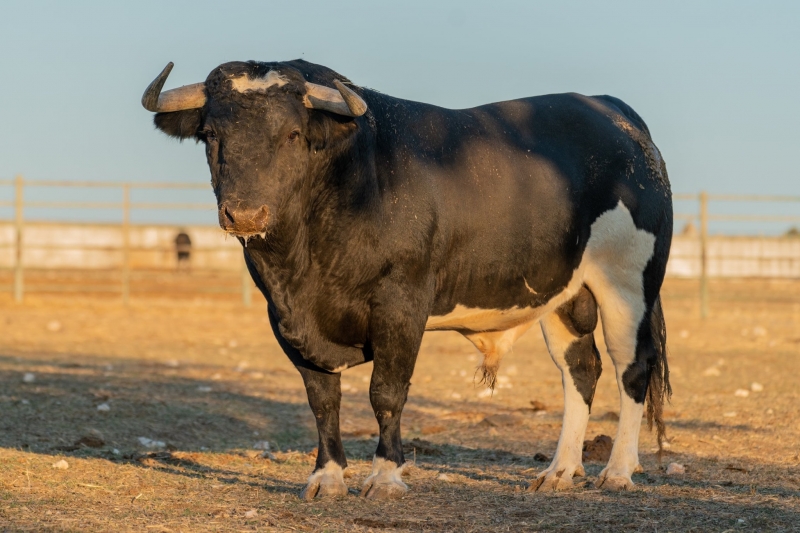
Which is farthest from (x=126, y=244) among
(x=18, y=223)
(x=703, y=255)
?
(x=703, y=255)

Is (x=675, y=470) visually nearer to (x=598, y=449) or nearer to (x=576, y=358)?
(x=598, y=449)

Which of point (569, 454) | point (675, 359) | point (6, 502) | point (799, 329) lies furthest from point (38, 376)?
point (799, 329)

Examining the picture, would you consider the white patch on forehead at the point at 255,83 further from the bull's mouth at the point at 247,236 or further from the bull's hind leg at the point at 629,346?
the bull's hind leg at the point at 629,346

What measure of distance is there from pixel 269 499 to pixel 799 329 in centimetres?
1353

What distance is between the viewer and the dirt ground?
4.99 m

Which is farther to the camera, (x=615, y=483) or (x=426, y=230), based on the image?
(x=615, y=483)

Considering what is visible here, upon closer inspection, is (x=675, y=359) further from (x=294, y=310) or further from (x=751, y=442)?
(x=294, y=310)

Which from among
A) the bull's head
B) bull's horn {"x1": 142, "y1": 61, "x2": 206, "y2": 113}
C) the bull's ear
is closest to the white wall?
the bull's ear

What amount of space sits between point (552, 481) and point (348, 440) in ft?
7.58

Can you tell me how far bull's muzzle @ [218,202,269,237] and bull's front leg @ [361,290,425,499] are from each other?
34.9 inches

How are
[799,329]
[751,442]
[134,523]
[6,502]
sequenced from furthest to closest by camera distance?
[799,329] → [751,442] → [6,502] → [134,523]

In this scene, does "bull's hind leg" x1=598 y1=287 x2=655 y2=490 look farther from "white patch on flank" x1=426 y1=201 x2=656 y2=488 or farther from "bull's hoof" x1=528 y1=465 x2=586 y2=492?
"bull's hoof" x1=528 y1=465 x2=586 y2=492

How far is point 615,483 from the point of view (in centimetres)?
592

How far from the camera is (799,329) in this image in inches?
667
